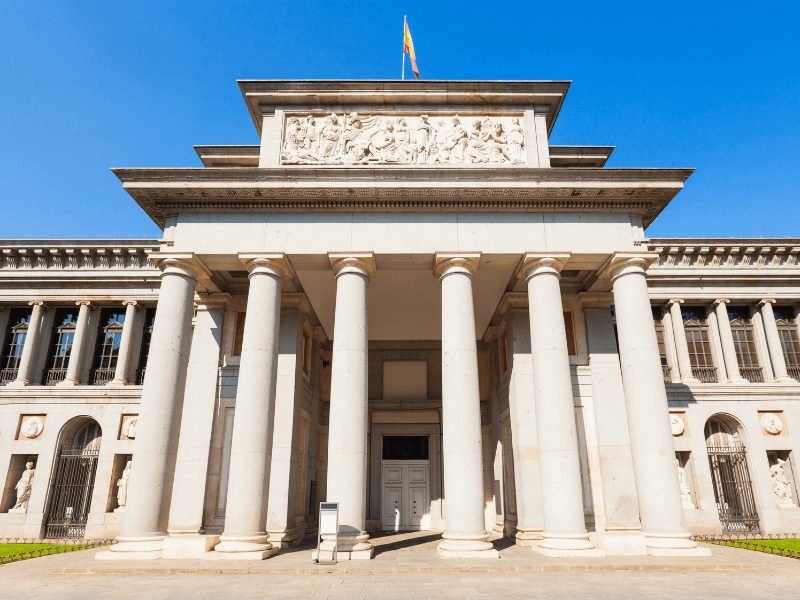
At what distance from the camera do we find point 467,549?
46.4ft

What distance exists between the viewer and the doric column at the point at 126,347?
2922 centimetres

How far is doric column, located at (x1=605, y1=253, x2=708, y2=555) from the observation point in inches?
589

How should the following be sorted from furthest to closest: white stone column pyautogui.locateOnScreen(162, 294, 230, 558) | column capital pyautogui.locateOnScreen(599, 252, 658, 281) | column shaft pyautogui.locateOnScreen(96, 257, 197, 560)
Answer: white stone column pyautogui.locateOnScreen(162, 294, 230, 558), column capital pyautogui.locateOnScreen(599, 252, 658, 281), column shaft pyautogui.locateOnScreen(96, 257, 197, 560)

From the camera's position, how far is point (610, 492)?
18156mm

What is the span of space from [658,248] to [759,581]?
66.9 feet

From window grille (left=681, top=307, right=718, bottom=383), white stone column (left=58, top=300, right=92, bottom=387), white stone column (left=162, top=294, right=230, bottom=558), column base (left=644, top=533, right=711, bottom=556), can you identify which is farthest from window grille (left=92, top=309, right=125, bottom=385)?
window grille (left=681, top=307, right=718, bottom=383)

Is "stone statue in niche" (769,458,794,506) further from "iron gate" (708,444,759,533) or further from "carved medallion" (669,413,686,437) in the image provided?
"carved medallion" (669,413,686,437)

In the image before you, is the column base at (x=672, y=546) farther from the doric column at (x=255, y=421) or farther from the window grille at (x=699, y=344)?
the window grille at (x=699, y=344)

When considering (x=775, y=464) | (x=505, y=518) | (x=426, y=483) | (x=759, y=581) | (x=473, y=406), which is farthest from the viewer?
(x=775, y=464)

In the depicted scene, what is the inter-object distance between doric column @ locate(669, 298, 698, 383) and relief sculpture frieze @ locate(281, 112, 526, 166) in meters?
16.9

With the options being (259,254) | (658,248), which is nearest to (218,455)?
(259,254)

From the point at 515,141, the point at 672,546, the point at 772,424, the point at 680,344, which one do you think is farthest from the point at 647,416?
the point at 772,424

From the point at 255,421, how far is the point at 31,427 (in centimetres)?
2050

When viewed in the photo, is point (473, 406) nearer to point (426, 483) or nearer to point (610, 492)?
point (610, 492)
